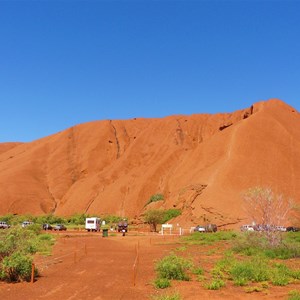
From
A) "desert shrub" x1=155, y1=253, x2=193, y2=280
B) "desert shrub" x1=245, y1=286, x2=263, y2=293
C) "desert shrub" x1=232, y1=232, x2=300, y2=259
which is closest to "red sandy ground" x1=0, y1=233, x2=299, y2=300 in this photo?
"desert shrub" x1=245, y1=286, x2=263, y2=293

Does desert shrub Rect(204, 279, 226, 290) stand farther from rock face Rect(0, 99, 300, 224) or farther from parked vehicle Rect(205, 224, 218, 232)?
rock face Rect(0, 99, 300, 224)

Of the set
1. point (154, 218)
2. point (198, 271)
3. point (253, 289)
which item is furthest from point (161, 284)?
point (154, 218)

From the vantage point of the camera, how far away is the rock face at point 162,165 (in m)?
70.9

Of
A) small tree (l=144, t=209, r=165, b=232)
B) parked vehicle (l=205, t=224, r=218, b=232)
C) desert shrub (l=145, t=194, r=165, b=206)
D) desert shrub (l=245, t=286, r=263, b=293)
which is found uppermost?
desert shrub (l=145, t=194, r=165, b=206)

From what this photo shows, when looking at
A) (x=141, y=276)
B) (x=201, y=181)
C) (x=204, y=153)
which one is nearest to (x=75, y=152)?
(x=204, y=153)

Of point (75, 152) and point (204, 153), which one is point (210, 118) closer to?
point (204, 153)

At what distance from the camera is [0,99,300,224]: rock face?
70.9 meters

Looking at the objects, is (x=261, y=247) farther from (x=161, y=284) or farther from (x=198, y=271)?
(x=161, y=284)

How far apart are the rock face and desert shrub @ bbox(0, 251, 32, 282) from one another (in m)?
47.5

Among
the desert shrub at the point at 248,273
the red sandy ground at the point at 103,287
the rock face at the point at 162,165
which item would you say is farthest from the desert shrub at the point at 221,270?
the rock face at the point at 162,165

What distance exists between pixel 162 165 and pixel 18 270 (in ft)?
257

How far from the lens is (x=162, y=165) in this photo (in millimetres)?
94750

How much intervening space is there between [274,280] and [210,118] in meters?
93.6

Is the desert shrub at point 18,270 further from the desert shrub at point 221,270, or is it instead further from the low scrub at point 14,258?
the desert shrub at point 221,270
